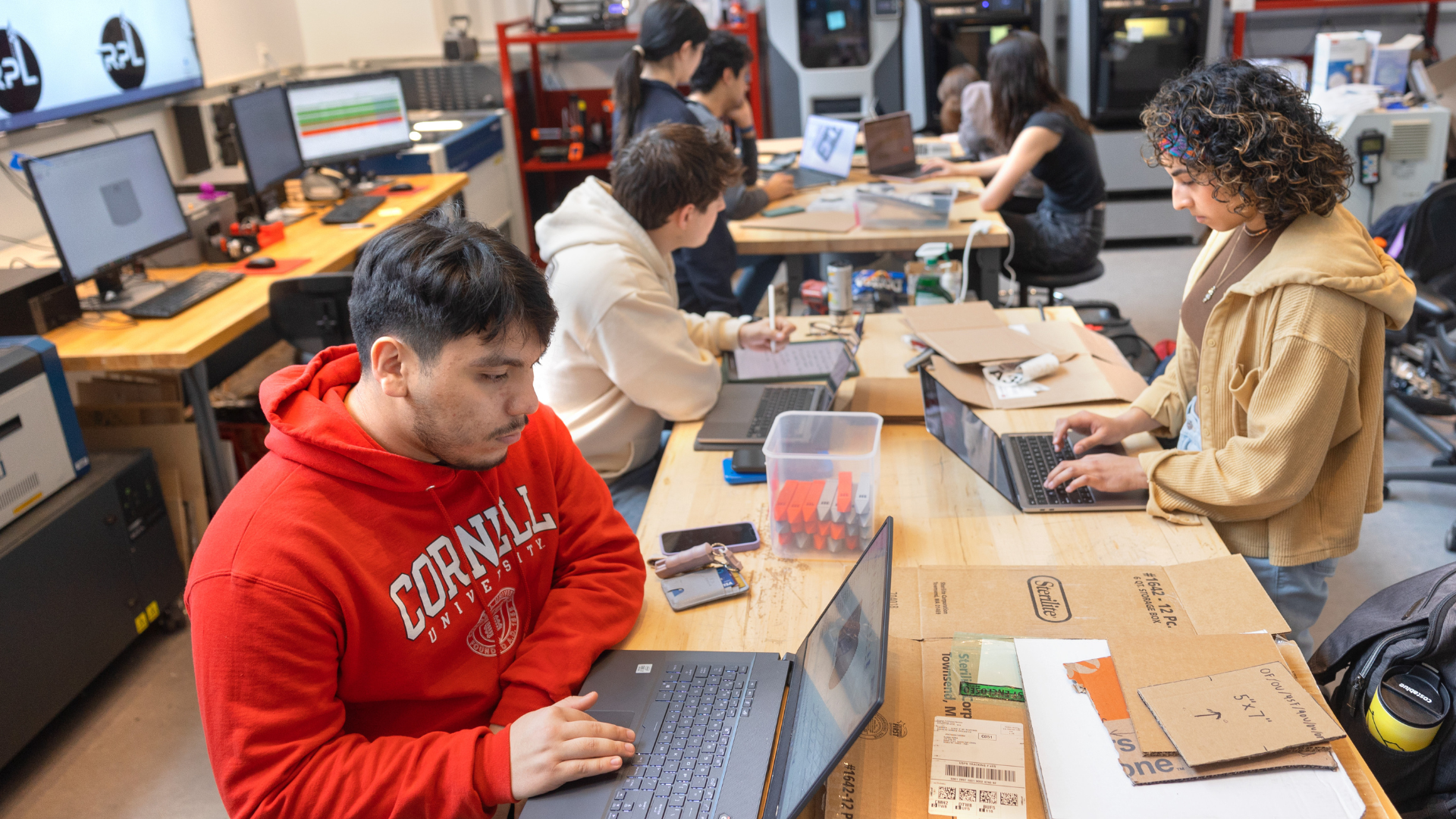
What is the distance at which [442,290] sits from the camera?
103cm

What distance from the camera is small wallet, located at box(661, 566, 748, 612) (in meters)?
1.36

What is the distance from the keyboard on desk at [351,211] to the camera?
3.80m

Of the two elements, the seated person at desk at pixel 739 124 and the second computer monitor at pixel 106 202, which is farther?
the seated person at desk at pixel 739 124

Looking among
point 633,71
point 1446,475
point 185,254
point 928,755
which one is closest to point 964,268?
point 633,71

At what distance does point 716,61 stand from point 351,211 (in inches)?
60.5

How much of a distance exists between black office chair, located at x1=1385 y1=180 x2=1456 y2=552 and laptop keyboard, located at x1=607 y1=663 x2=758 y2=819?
238cm

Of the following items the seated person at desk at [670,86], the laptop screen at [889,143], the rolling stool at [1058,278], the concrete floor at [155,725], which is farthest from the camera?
the laptop screen at [889,143]

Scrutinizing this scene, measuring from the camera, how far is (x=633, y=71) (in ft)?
10.4

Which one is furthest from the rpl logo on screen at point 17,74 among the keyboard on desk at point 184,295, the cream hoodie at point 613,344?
the cream hoodie at point 613,344

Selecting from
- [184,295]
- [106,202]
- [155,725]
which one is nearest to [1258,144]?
[155,725]

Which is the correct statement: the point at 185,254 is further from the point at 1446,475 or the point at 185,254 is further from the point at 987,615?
the point at 1446,475

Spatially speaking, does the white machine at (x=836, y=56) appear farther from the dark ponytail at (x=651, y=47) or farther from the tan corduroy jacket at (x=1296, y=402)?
the tan corduroy jacket at (x=1296, y=402)

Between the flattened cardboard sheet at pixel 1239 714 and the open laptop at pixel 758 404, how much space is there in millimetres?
866

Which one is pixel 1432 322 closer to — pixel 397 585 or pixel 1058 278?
pixel 1058 278
